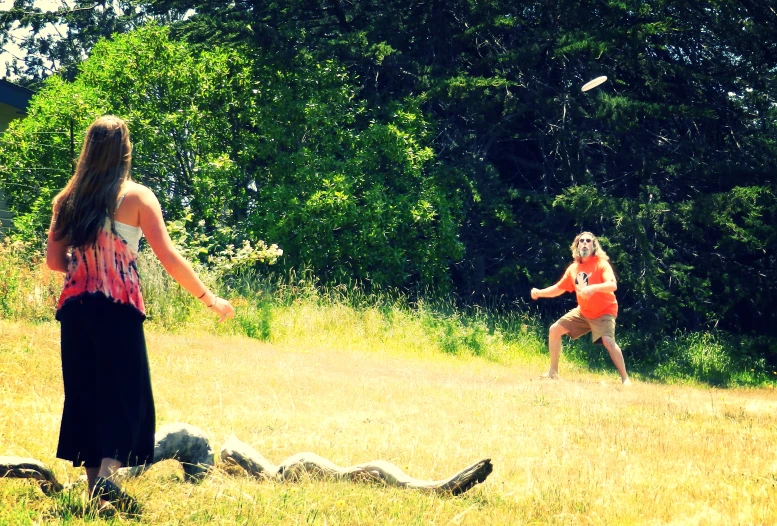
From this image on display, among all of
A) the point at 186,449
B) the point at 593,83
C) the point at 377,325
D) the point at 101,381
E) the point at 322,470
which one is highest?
the point at 593,83

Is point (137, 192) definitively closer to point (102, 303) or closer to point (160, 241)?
point (160, 241)

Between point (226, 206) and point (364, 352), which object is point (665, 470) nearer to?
point (364, 352)

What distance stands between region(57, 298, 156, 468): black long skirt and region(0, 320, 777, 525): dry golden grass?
28cm

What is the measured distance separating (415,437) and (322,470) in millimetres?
1657

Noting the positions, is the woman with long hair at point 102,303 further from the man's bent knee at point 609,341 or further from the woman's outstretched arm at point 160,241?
the man's bent knee at point 609,341

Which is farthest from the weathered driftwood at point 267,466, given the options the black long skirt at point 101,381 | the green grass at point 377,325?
the green grass at point 377,325

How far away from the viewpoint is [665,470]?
19.5 feet

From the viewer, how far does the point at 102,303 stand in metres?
4.31

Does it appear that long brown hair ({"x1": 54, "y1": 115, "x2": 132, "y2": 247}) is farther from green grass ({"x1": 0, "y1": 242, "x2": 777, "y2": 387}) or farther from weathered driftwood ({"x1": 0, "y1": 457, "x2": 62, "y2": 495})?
green grass ({"x1": 0, "y1": 242, "x2": 777, "y2": 387})

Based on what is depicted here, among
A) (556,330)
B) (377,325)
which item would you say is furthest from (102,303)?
(377,325)

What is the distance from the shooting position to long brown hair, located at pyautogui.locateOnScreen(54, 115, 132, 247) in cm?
432

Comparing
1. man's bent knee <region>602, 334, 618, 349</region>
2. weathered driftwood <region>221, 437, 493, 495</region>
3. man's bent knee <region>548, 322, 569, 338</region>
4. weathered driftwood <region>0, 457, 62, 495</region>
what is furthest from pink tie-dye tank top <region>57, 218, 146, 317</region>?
man's bent knee <region>602, 334, 618, 349</region>

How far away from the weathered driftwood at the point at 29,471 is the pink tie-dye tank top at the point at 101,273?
806 millimetres

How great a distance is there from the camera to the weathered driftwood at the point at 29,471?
14.6ft
